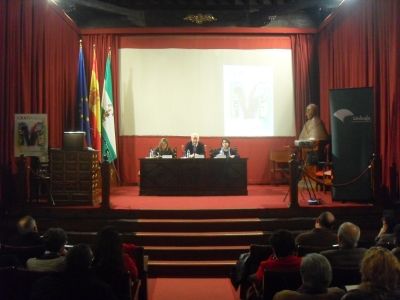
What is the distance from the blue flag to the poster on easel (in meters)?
2.51

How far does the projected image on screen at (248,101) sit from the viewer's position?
38.5 feet

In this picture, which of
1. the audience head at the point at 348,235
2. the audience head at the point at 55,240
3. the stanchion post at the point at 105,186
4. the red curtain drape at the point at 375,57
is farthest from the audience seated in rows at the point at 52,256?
the red curtain drape at the point at 375,57

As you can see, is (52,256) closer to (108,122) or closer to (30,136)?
(30,136)

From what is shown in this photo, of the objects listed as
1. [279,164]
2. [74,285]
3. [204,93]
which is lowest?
[74,285]

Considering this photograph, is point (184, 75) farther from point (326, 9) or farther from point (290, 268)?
point (290, 268)

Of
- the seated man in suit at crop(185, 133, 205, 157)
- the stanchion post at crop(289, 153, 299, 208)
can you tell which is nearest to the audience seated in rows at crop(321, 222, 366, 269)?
the stanchion post at crop(289, 153, 299, 208)

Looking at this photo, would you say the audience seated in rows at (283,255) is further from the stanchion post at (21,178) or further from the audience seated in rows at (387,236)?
the stanchion post at (21,178)

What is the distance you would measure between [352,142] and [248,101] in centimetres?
406

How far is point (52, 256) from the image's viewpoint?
4.06 metres

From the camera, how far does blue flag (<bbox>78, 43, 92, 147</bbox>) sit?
33.8ft

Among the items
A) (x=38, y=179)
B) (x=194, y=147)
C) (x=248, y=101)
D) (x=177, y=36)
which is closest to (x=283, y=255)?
(x=38, y=179)

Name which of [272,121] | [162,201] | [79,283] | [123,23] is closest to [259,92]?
[272,121]

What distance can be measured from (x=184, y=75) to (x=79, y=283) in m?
9.04

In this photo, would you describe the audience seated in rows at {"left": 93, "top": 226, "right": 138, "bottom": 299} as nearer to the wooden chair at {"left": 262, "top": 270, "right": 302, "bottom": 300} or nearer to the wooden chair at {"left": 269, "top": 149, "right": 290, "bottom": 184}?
the wooden chair at {"left": 262, "top": 270, "right": 302, "bottom": 300}
